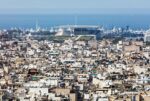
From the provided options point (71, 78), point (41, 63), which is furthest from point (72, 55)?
point (71, 78)

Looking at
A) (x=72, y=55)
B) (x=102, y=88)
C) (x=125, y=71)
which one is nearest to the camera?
(x=102, y=88)

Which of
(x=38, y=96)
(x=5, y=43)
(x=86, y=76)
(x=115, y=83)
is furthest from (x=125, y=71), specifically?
(x=5, y=43)

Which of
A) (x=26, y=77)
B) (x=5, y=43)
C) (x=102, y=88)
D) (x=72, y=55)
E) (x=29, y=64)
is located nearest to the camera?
(x=102, y=88)

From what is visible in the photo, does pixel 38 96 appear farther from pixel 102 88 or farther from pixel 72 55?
pixel 72 55

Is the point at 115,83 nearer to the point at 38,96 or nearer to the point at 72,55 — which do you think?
the point at 38,96

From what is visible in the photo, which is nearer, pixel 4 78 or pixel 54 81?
pixel 54 81

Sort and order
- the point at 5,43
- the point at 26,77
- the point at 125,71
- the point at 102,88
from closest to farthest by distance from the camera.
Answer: the point at 102,88
the point at 26,77
the point at 125,71
the point at 5,43
